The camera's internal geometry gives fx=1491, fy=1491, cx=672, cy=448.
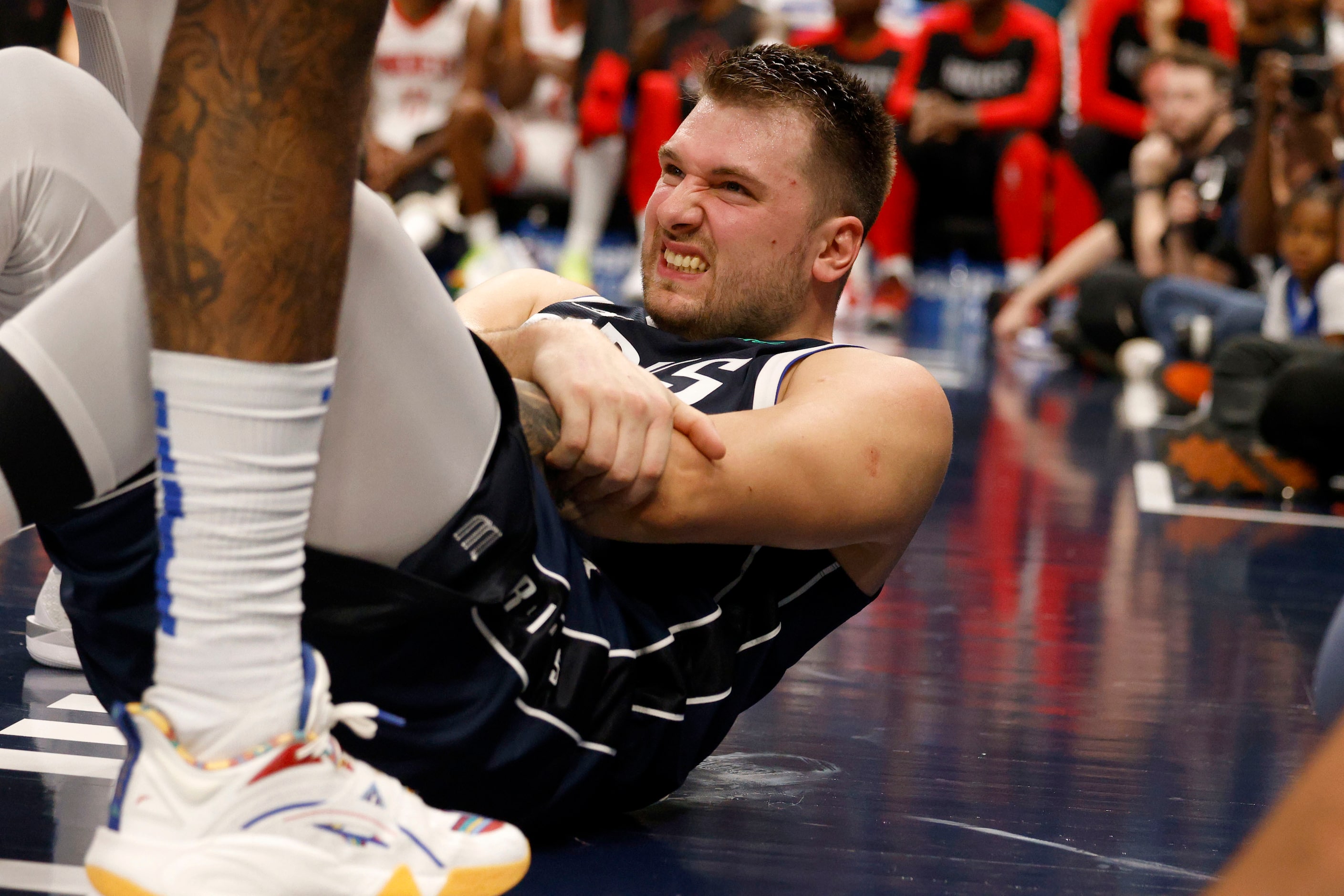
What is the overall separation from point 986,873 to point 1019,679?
29.5 inches

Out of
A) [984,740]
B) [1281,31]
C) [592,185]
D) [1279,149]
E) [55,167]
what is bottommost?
[592,185]

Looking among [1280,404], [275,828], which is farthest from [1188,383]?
[275,828]

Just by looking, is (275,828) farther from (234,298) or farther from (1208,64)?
(1208,64)

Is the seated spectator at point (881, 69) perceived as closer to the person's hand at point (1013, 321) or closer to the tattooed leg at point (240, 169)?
the person's hand at point (1013, 321)

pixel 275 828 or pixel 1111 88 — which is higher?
pixel 275 828

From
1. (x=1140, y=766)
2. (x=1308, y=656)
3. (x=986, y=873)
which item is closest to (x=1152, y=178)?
(x=1308, y=656)

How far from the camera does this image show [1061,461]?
13.5ft

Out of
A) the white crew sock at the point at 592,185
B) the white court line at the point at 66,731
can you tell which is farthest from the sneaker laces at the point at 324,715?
the white crew sock at the point at 592,185

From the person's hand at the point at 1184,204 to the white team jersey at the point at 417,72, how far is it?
341 cm

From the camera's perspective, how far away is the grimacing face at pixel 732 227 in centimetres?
172

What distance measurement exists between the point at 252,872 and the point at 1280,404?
124 inches

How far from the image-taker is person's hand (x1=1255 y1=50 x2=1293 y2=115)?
484cm

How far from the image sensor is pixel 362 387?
1.13 meters

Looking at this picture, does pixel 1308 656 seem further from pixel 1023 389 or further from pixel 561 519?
pixel 1023 389
